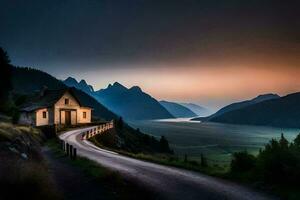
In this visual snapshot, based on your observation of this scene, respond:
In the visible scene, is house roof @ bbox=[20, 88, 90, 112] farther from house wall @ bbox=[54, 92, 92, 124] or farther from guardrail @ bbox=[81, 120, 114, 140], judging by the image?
guardrail @ bbox=[81, 120, 114, 140]

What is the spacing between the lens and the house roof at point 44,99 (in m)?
72.1

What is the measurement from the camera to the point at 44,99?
7588cm

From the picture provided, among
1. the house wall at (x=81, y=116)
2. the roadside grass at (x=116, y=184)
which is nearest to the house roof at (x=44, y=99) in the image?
the house wall at (x=81, y=116)

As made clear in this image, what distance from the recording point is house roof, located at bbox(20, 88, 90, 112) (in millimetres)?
72125

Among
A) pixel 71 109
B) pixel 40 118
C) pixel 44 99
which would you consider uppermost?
pixel 44 99

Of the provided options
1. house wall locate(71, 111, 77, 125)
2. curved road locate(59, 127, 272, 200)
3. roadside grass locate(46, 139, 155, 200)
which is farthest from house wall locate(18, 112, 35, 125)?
curved road locate(59, 127, 272, 200)

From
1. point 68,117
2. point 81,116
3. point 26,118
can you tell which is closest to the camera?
point 26,118

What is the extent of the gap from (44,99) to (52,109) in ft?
Result: 16.1

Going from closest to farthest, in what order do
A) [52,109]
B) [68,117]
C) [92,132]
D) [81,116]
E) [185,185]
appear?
[185,185] < [92,132] < [52,109] < [68,117] < [81,116]

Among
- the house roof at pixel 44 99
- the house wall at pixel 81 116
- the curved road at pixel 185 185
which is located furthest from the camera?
the house wall at pixel 81 116

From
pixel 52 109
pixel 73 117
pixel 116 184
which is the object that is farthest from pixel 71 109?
pixel 116 184

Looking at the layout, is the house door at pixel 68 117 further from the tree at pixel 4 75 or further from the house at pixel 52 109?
the tree at pixel 4 75

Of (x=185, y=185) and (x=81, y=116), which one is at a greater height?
(x=81, y=116)

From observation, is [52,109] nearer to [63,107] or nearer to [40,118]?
[63,107]
